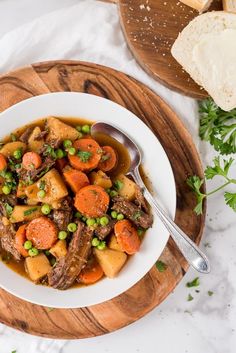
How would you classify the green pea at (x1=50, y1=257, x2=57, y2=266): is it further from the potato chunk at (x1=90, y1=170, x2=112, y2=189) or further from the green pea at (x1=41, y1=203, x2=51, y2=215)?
the potato chunk at (x1=90, y1=170, x2=112, y2=189)

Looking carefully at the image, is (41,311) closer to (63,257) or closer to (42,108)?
(63,257)

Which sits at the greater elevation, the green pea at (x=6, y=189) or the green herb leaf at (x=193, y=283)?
the green pea at (x=6, y=189)

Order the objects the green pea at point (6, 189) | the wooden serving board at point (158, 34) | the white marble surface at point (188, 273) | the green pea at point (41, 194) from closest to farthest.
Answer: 1. the green pea at point (41, 194)
2. the green pea at point (6, 189)
3. the wooden serving board at point (158, 34)
4. the white marble surface at point (188, 273)

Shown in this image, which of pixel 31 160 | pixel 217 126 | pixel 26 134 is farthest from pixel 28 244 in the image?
pixel 217 126

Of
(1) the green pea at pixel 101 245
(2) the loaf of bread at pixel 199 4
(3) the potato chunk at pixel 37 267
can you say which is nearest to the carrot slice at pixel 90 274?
(1) the green pea at pixel 101 245

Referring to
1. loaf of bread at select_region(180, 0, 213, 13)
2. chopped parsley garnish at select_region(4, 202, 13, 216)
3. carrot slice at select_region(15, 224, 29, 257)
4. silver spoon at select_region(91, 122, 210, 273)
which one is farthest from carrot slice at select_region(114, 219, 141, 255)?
loaf of bread at select_region(180, 0, 213, 13)

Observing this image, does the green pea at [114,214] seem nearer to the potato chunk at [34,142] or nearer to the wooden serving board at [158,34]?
the potato chunk at [34,142]
